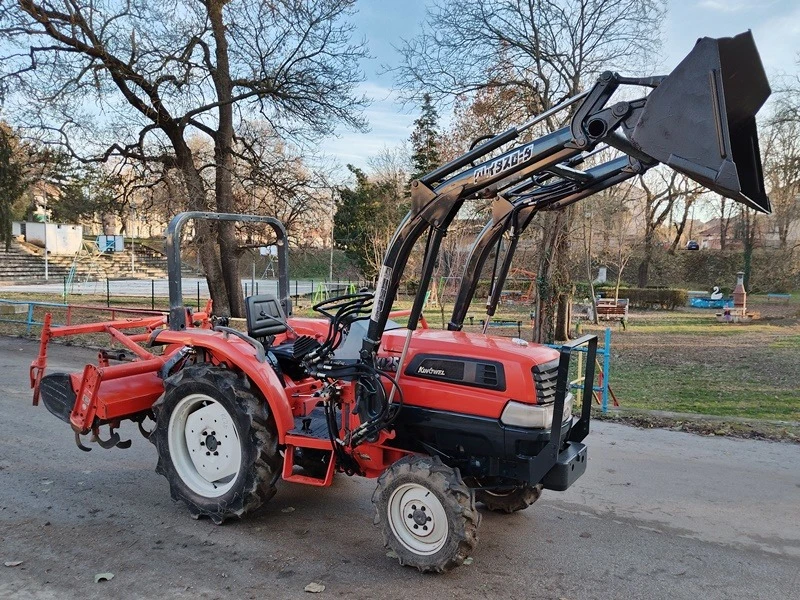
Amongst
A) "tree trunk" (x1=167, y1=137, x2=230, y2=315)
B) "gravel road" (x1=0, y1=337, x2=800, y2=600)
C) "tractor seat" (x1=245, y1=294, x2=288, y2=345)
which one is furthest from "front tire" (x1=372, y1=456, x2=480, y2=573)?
"tree trunk" (x1=167, y1=137, x2=230, y2=315)

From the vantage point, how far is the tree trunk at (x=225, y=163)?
49.3 ft

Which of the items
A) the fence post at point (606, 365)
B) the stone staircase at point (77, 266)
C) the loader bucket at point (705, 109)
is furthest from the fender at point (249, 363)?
the stone staircase at point (77, 266)

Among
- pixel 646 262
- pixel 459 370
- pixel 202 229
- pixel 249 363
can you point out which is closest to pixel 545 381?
pixel 459 370

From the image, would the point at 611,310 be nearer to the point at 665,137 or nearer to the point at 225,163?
the point at 225,163

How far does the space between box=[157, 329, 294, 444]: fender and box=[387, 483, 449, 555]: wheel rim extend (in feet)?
3.17

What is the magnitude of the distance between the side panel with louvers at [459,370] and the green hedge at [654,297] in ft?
88.7

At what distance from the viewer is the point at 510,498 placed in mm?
4457

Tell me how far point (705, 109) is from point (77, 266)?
160 feet

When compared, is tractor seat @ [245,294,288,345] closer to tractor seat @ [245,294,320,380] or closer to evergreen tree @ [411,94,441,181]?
tractor seat @ [245,294,320,380]

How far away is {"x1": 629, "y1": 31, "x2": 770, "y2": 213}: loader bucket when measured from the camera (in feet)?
9.00

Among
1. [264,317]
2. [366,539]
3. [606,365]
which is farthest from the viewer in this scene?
[606,365]

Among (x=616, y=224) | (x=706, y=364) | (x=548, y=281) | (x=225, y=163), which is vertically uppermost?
(x=225, y=163)

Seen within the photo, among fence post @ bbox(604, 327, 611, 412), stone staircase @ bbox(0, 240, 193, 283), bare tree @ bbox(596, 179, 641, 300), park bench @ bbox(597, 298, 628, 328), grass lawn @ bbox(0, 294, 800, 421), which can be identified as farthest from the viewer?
stone staircase @ bbox(0, 240, 193, 283)

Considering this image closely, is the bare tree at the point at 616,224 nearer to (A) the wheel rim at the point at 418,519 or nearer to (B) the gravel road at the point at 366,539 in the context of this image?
(B) the gravel road at the point at 366,539
